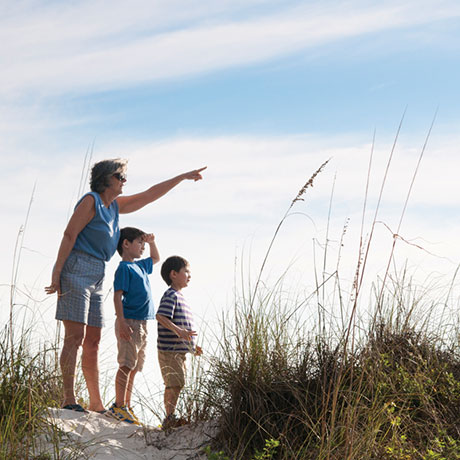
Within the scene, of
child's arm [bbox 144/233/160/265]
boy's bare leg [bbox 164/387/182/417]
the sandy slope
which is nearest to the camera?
the sandy slope

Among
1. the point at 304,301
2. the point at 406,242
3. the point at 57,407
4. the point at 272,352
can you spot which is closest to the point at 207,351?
the point at 272,352

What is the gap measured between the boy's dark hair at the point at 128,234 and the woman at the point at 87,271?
14.8 inches

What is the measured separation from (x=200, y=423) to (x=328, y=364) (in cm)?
103

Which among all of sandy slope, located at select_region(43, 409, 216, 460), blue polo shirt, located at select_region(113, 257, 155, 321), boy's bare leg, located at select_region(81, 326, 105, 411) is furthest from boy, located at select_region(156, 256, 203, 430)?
boy's bare leg, located at select_region(81, 326, 105, 411)

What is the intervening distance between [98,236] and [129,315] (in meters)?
0.79

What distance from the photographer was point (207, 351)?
14.8 feet

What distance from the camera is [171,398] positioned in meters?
4.82

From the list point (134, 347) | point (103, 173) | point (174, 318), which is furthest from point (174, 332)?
point (103, 173)

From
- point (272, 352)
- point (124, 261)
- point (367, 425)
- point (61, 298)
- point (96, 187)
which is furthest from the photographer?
point (124, 261)

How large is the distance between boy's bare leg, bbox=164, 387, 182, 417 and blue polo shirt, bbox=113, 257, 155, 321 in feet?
2.38

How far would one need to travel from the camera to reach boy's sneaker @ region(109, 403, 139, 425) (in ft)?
16.2

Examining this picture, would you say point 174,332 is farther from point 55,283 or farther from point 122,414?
point 55,283

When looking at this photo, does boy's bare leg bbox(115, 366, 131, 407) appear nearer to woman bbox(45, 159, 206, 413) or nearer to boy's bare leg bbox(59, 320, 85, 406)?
woman bbox(45, 159, 206, 413)

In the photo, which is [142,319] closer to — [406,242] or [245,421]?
[245,421]
